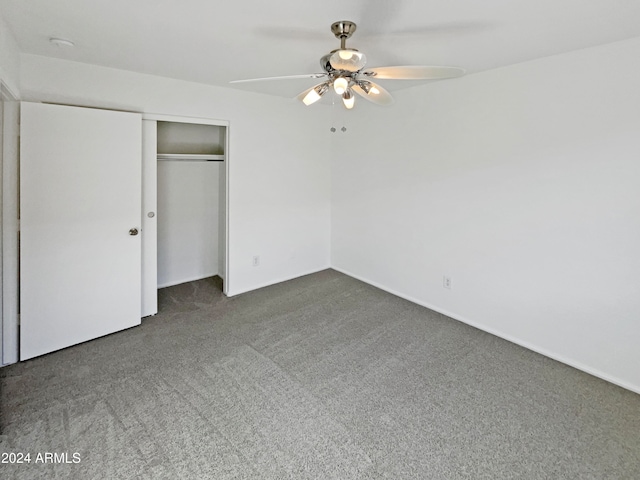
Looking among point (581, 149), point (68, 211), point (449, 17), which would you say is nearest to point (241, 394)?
point (68, 211)

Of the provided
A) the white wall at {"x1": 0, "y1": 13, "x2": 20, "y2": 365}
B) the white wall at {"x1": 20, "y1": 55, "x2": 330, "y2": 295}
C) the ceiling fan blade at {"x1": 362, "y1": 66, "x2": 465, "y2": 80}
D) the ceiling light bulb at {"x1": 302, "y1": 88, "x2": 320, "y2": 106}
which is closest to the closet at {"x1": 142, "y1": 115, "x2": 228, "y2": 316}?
the white wall at {"x1": 20, "y1": 55, "x2": 330, "y2": 295}

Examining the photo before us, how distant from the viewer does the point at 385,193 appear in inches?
166

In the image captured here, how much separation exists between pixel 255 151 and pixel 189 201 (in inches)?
43.5

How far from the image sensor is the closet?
4188mm

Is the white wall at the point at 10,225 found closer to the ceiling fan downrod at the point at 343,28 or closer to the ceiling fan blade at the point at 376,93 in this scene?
the ceiling fan downrod at the point at 343,28

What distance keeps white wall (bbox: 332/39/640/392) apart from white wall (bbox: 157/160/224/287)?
2.19m

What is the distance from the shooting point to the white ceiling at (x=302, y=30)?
1.94m

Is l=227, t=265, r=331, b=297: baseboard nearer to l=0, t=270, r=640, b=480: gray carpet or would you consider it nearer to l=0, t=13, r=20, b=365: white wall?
l=0, t=270, r=640, b=480: gray carpet

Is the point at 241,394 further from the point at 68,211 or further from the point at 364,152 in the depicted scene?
the point at 364,152

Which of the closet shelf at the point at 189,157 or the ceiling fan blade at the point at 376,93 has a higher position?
the closet shelf at the point at 189,157

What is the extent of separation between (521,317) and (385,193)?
194 centimetres

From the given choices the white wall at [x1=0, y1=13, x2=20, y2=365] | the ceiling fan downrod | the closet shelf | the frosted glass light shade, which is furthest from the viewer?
the closet shelf

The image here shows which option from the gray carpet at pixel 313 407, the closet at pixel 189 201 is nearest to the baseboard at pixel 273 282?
the closet at pixel 189 201

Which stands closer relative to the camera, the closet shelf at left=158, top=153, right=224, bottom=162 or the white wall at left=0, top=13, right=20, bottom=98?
the white wall at left=0, top=13, right=20, bottom=98
